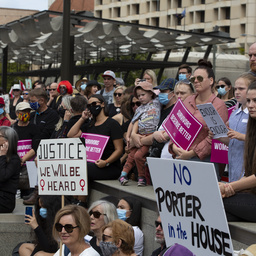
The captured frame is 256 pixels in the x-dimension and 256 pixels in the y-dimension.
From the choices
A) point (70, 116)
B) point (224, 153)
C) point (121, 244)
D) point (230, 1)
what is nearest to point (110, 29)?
point (70, 116)

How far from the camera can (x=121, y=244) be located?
6.15 m

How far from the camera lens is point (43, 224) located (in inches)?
351

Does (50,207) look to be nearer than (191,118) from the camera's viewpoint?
No

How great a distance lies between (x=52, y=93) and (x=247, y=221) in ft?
29.9

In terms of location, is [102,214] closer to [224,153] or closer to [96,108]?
[224,153]

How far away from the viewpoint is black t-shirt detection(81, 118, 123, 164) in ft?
32.2

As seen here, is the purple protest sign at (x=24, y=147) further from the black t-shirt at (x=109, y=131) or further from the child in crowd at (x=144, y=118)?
the child in crowd at (x=144, y=118)

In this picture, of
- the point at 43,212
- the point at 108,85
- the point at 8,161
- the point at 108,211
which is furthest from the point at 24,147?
the point at 108,211

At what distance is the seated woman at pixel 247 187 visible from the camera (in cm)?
608

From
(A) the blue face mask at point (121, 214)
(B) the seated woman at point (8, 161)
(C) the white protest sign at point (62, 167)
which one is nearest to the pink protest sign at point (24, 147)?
(B) the seated woman at point (8, 161)

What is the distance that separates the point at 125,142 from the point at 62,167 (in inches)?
81.2

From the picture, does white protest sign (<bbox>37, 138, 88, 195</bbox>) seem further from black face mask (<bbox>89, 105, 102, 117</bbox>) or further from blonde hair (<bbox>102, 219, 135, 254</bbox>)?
blonde hair (<bbox>102, 219, 135, 254</bbox>)

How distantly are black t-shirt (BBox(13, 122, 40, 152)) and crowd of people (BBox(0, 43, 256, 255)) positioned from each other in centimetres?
2

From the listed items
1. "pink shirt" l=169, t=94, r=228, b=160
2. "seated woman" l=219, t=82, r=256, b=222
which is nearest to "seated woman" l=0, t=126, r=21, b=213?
"pink shirt" l=169, t=94, r=228, b=160
